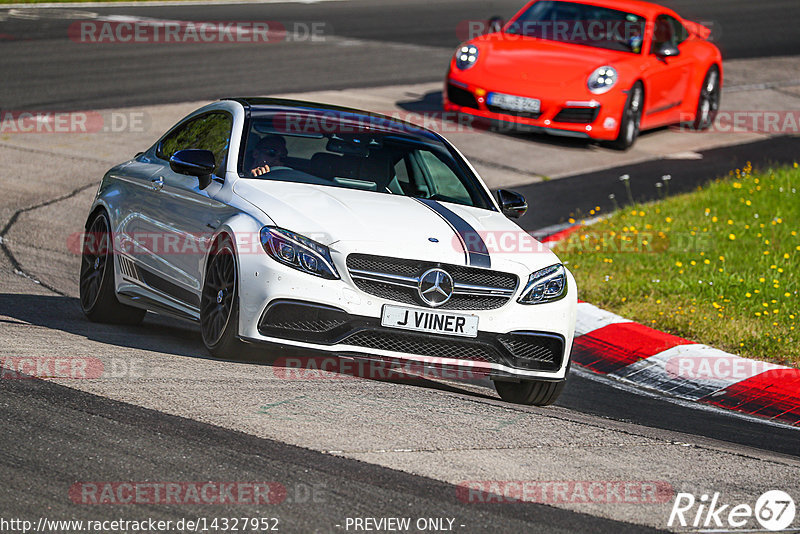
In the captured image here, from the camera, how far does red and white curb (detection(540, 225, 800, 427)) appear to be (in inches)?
316

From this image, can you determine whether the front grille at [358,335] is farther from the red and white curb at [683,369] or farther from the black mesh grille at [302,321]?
the red and white curb at [683,369]

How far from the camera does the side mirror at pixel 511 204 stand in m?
8.07

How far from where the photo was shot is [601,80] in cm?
1594

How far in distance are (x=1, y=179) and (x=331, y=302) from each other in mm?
7181

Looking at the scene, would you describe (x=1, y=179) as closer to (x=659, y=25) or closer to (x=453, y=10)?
(x=659, y=25)

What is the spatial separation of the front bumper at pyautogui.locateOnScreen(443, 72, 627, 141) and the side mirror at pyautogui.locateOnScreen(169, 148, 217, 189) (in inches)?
351

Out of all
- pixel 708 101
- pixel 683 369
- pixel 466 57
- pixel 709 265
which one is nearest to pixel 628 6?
pixel 708 101

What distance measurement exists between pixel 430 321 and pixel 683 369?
8.29ft

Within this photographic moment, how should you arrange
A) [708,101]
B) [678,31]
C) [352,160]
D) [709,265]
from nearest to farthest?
[352,160], [709,265], [678,31], [708,101]

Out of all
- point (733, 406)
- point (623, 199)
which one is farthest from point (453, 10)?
point (733, 406)

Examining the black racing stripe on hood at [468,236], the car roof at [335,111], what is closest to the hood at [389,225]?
the black racing stripe on hood at [468,236]

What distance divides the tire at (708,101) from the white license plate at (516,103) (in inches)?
131

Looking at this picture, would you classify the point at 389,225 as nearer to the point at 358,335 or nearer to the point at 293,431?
the point at 358,335

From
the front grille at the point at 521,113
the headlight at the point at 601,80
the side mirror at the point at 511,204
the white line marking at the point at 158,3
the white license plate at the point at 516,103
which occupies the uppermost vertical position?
the side mirror at the point at 511,204
